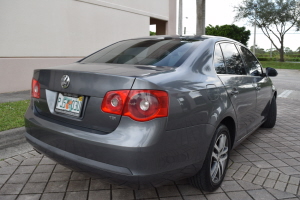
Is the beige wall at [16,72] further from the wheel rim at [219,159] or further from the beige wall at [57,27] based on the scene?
the wheel rim at [219,159]

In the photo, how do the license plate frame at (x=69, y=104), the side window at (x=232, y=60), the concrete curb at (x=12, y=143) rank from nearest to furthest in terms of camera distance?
the license plate frame at (x=69, y=104), the side window at (x=232, y=60), the concrete curb at (x=12, y=143)

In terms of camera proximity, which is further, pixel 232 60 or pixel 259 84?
pixel 259 84

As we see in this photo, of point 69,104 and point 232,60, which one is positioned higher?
point 232,60

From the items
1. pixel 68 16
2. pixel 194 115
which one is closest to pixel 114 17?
pixel 68 16

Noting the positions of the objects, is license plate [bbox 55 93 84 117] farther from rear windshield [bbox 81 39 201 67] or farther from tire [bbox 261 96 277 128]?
tire [bbox 261 96 277 128]

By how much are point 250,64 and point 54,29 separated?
6962 millimetres

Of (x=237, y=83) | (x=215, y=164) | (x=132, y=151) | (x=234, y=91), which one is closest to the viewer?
(x=132, y=151)

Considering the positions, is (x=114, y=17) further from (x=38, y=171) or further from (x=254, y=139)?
(x=38, y=171)

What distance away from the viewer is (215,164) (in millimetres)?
2729

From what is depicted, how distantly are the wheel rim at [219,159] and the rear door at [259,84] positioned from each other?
47.9 inches

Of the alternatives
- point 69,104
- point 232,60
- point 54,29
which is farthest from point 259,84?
point 54,29

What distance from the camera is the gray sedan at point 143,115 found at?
1964 millimetres

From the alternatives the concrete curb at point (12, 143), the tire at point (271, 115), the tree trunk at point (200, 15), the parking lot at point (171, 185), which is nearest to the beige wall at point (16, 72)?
the concrete curb at point (12, 143)

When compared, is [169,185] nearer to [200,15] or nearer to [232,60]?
[232,60]
